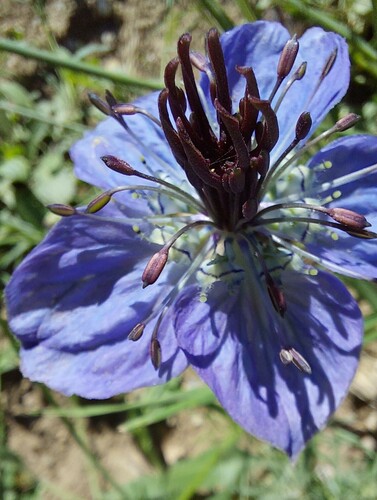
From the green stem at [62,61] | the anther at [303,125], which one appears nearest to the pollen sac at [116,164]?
the anther at [303,125]

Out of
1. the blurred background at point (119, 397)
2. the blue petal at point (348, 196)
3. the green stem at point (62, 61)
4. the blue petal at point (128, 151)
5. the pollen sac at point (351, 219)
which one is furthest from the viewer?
the blurred background at point (119, 397)

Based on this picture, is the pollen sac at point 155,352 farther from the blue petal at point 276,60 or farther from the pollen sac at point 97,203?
the blue petal at point 276,60

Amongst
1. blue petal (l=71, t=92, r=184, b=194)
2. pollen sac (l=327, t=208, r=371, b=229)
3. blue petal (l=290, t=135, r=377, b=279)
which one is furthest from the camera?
blue petal (l=71, t=92, r=184, b=194)

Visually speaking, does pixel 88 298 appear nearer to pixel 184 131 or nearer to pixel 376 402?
pixel 184 131

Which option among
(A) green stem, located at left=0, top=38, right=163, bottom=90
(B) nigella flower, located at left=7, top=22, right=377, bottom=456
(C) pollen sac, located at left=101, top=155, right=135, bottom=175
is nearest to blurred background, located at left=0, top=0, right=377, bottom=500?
(A) green stem, located at left=0, top=38, right=163, bottom=90

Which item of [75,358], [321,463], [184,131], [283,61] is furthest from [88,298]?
[321,463]

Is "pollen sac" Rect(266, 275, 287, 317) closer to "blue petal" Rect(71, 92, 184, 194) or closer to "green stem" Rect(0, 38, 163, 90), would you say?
"blue petal" Rect(71, 92, 184, 194)
